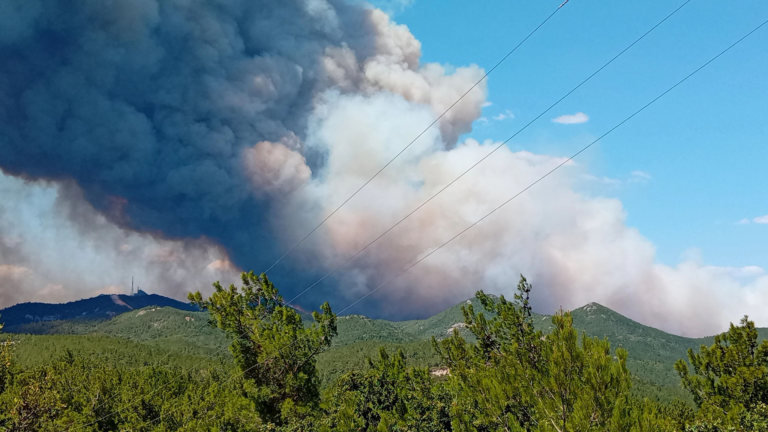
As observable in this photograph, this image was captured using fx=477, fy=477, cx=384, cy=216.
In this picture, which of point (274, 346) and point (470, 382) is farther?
point (274, 346)

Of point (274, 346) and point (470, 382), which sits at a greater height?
point (274, 346)

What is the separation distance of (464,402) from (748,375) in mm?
18834

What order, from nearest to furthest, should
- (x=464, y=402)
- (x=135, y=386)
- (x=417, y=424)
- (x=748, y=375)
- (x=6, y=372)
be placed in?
(x=464, y=402) < (x=417, y=424) < (x=748, y=375) < (x=6, y=372) < (x=135, y=386)

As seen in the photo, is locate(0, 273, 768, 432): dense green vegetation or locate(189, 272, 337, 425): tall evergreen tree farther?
locate(189, 272, 337, 425): tall evergreen tree

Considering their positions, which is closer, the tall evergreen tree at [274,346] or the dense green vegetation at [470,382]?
the dense green vegetation at [470,382]

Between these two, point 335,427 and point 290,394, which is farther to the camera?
point 290,394

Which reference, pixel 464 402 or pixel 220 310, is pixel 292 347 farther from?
pixel 464 402

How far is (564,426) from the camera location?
1414 centimetres

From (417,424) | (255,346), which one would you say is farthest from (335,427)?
(255,346)

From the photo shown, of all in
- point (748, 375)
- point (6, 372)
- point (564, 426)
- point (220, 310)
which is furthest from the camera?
point (6, 372)

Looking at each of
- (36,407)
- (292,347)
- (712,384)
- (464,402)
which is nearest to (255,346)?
(292,347)

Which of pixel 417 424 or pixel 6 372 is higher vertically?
pixel 6 372

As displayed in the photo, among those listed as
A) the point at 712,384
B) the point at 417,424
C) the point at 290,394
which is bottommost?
the point at 712,384

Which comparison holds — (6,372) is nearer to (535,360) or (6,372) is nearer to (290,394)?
(290,394)
